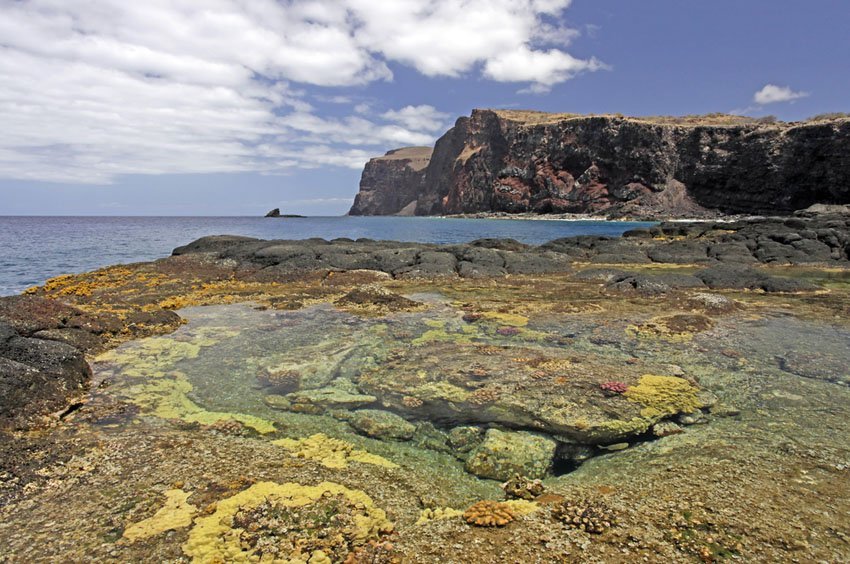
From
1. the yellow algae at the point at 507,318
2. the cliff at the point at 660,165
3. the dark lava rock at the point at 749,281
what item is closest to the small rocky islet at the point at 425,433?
the yellow algae at the point at 507,318

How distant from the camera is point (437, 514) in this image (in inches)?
211

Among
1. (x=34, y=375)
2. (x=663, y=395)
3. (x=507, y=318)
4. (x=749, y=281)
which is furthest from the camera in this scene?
(x=749, y=281)

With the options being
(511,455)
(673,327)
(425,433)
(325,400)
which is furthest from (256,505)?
(673,327)

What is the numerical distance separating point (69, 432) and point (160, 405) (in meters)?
1.46

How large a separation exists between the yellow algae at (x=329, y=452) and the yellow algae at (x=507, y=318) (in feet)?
29.1

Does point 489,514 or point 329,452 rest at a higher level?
point 489,514

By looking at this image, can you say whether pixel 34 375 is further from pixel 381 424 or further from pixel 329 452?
pixel 381 424

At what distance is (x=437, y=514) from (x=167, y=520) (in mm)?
3161

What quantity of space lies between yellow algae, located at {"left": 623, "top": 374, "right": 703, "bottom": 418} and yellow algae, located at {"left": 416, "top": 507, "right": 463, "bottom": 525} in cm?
453

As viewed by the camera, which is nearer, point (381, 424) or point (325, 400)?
point (381, 424)

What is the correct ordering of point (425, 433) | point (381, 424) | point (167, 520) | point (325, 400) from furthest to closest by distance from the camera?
point (325, 400), point (381, 424), point (425, 433), point (167, 520)

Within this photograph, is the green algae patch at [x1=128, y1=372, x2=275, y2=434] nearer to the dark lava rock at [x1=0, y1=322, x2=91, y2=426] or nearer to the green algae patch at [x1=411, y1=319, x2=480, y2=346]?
the dark lava rock at [x1=0, y1=322, x2=91, y2=426]

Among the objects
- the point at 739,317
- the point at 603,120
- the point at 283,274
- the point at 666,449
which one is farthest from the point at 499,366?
the point at 603,120

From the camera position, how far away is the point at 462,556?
4582 mm
